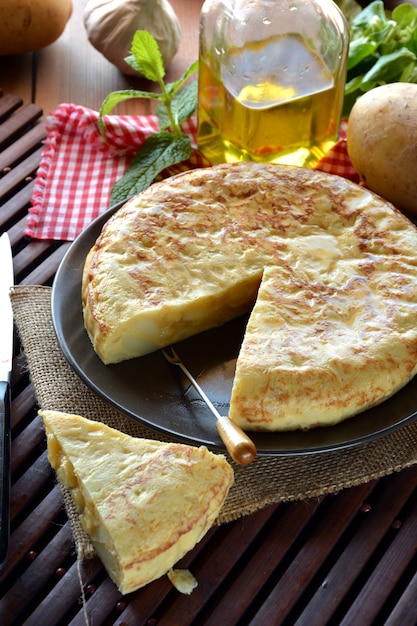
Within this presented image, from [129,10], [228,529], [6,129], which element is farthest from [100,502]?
[129,10]

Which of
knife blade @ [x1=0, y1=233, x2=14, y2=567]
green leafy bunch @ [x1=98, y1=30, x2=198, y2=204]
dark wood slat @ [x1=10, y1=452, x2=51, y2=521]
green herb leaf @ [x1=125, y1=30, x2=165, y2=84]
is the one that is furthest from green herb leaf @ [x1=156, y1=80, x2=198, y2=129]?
dark wood slat @ [x1=10, y1=452, x2=51, y2=521]

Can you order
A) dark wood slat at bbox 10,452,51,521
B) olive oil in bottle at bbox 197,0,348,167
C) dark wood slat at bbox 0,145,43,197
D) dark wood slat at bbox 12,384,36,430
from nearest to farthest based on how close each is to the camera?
1. dark wood slat at bbox 10,452,51,521
2. dark wood slat at bbox 12,384,36,430
3. olive oil in bottle at bbox 197,0,348,167
4. dark wood slat at bbox 0,145,43,197

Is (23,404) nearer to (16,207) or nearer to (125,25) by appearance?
(16,207)

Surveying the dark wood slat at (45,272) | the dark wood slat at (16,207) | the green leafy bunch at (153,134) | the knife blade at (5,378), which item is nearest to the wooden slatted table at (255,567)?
the knife blade at (5,378)

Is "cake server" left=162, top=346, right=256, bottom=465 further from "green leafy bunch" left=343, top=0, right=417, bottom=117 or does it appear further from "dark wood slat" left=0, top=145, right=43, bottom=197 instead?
"green leafy bunch" left=343, top=0, right=417, bottom=117

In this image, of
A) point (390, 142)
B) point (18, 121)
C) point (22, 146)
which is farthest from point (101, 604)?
point (18, 121)

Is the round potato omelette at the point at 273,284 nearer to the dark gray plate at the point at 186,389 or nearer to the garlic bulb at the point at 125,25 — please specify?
the dark gray plate at the point at 186,389
